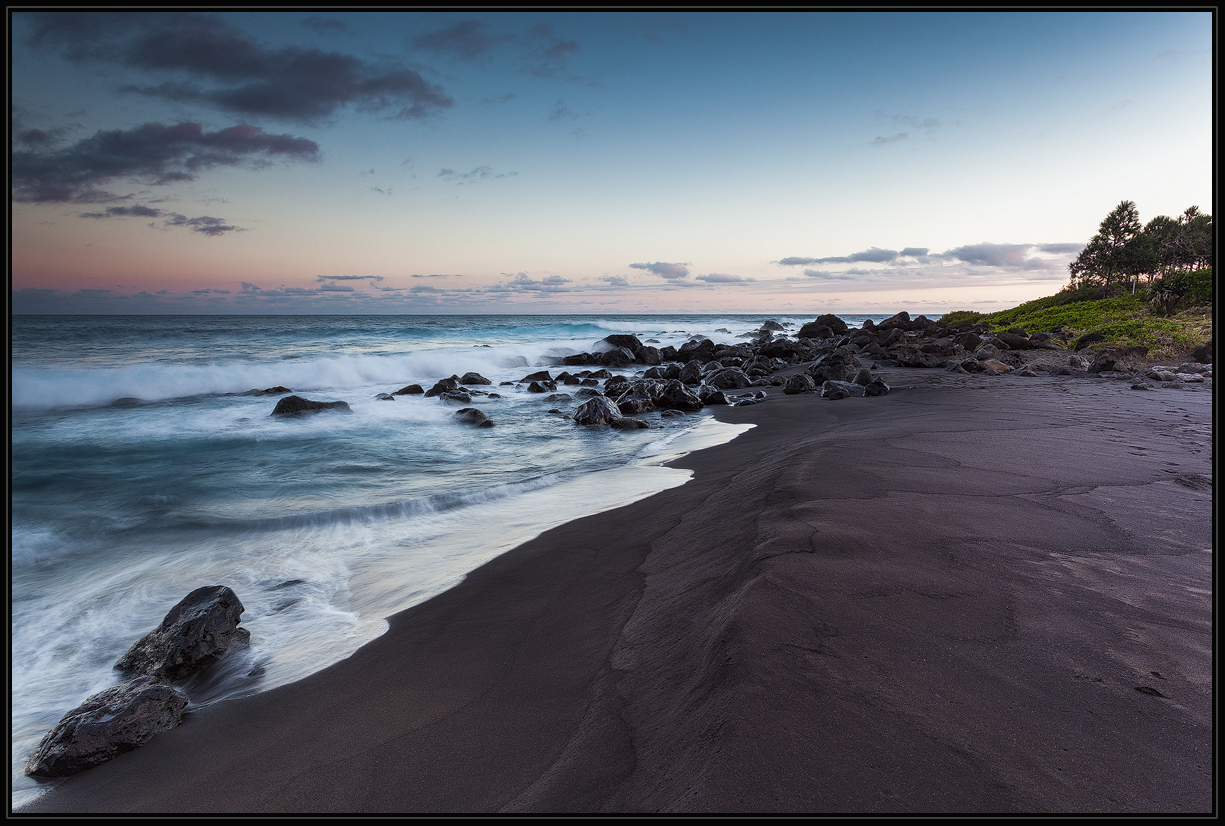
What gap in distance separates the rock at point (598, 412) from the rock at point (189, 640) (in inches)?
324

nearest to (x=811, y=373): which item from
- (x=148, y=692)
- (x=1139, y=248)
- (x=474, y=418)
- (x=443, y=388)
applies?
(x=474, y=418)

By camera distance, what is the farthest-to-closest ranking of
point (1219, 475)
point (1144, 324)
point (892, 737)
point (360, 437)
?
Answer: 1. point (1144, 324)
2. point (360, 437)
3. point (1219, 475)
4. point (892, 737)

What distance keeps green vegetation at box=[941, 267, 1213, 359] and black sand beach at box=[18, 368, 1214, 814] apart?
16.3m

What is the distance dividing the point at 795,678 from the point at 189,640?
3743 mm

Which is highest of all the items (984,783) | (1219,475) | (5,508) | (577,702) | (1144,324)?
(1144,324)

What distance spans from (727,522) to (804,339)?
1173 inches

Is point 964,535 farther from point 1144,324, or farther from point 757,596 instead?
point 1144,324

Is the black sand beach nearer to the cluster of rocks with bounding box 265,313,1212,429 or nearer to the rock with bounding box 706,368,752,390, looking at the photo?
the cluster of rocks with bounding box 265,313,1212,429

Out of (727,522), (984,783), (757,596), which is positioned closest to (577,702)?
(757,596)

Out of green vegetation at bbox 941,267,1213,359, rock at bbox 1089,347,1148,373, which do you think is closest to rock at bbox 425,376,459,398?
rock at bbox 1089,347,1148,373

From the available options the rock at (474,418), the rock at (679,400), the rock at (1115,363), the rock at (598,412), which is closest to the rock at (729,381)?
the rock at (679,400)

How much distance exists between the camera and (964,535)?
329 centimetres

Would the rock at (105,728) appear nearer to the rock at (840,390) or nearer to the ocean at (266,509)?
the ocean at (266,509)

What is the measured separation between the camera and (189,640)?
3434mm
